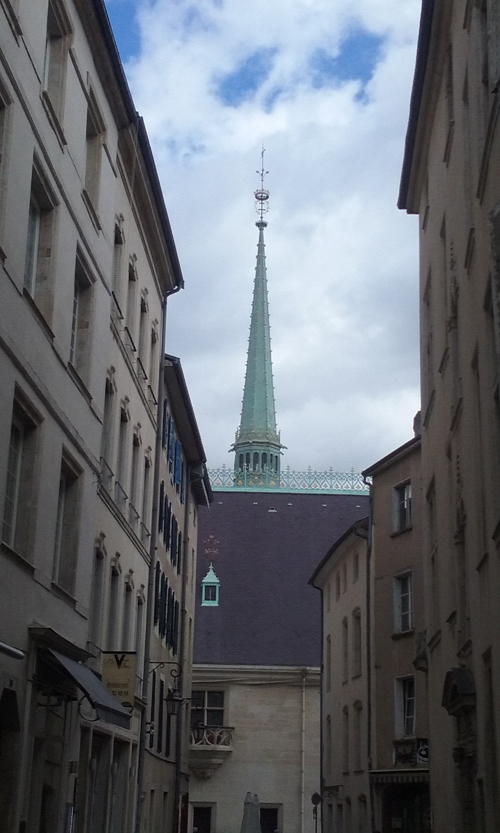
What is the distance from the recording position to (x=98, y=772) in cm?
2291

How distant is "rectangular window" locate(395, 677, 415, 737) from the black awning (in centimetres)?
1669

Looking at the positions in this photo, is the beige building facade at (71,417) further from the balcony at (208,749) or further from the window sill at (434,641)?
the balcony at (208,749)

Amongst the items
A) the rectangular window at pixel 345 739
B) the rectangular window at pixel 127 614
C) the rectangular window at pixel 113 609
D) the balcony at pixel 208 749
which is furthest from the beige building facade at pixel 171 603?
the balcony at pixel 208 749

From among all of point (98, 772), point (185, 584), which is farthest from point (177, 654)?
point (98, 772)

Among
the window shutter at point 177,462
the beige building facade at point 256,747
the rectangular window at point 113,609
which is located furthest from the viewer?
the beige building facade at point 256,747

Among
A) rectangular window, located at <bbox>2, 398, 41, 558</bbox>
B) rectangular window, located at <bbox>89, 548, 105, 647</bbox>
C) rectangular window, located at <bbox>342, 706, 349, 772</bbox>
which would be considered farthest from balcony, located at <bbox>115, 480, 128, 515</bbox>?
rectangular window, located at <bbox>342, 706, 349, 772</bbox>

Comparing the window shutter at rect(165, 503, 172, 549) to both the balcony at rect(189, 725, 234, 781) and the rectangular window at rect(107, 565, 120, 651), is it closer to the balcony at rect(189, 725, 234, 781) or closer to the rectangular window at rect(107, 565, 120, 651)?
the rectangular window at rect(107, 565, 120, 651)

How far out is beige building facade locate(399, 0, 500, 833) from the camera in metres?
15.0

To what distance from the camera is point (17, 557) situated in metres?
15.2

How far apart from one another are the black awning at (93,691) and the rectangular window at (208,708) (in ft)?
122

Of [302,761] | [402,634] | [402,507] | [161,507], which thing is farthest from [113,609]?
[302,761]

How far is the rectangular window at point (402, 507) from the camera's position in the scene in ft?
114

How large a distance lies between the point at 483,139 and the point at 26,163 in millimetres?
6071

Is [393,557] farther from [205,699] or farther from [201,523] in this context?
[201,523]
